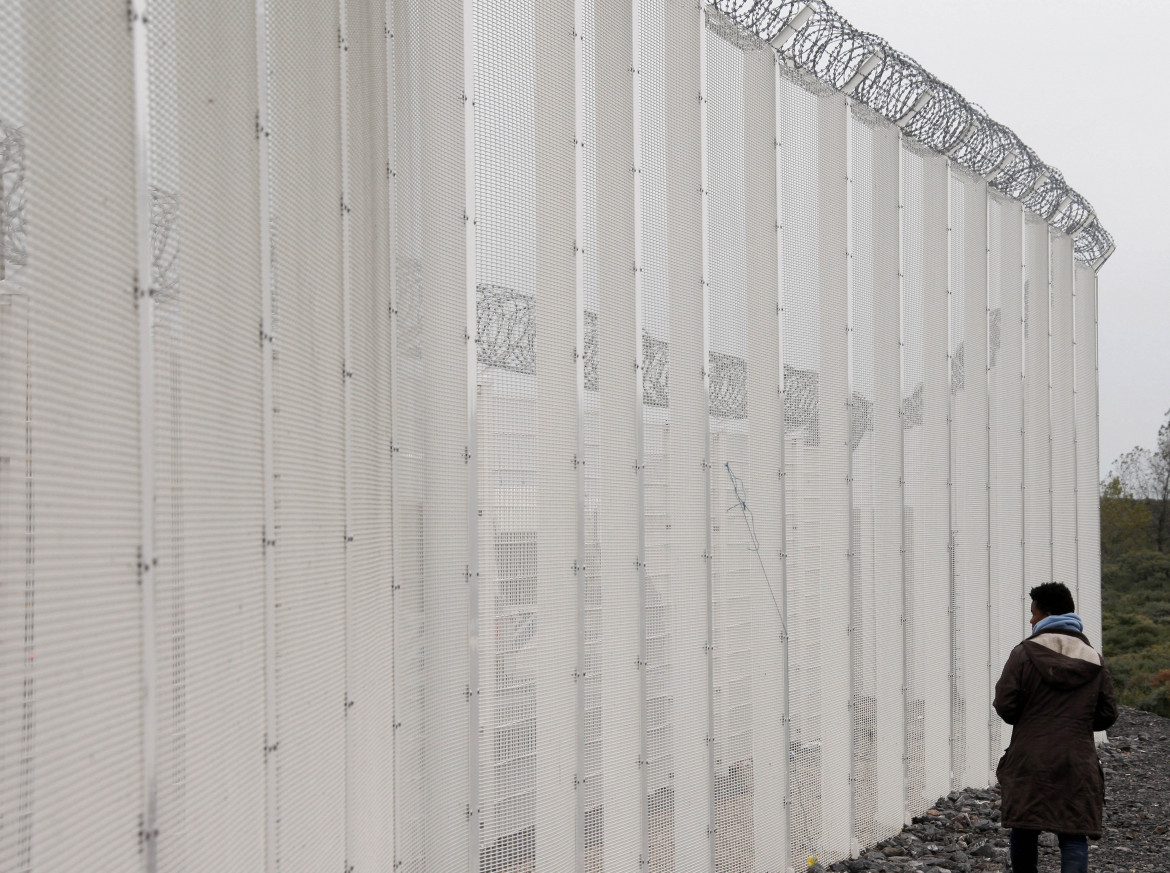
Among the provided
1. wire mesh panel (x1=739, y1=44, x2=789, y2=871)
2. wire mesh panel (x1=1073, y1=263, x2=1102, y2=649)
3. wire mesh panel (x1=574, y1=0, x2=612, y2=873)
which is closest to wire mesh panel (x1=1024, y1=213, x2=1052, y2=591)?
wire mesh panel (x1=1073, y1=263, x2=1102, y2=649)

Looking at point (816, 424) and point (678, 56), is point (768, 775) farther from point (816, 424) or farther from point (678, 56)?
point (678, 56)

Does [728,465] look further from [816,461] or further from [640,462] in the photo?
[816,461]

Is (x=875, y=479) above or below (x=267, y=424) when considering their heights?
below

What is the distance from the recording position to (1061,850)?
467 cm

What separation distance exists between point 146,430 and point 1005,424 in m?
7.77

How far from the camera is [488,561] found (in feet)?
13.3

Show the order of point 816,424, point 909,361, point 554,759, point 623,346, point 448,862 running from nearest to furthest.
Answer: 1. point 448,862
2. point 554,759
3. point 623,346
4. point 816,424
5. point 909,361

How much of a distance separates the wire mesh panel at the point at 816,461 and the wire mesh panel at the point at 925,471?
3.31ft

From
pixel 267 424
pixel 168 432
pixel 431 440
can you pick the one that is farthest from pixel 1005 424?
pixel 168 432

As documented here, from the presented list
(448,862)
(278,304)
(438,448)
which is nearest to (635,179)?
(438,448)

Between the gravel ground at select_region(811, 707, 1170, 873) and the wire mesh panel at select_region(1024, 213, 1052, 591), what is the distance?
6.23 ft

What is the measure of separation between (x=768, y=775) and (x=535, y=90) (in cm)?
371

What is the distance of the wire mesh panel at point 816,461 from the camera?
591 cm

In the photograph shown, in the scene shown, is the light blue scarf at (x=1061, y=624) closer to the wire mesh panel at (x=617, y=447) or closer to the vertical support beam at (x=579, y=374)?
the wire mesh panel at (x=617, y=447)
